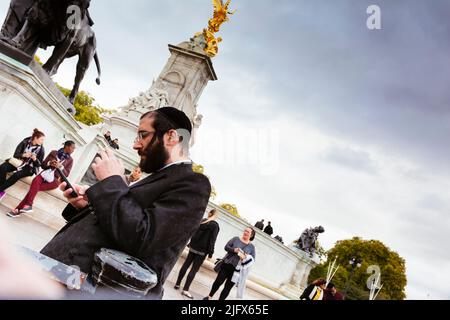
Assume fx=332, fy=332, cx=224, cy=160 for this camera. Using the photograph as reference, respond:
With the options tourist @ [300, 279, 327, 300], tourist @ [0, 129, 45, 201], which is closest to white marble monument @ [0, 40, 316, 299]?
tourist @ [0, 129, 45, 201]

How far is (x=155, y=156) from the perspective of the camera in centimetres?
153

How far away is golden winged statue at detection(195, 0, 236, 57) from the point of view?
2273 centimetres

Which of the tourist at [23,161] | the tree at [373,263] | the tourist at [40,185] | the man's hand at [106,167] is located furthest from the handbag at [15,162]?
the tree at [373,263]

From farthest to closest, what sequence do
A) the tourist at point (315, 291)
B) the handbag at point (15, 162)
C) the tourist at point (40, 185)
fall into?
the tourist at point (315, 291) → the tourist at point (40, 185) → the handbag at point (15, 162)

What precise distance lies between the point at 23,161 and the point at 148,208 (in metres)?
5.77

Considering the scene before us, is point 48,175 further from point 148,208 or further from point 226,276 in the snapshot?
point 148,208

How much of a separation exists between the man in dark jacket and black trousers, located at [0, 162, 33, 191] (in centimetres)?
539

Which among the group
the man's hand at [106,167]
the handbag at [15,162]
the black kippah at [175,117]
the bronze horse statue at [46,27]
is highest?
the bronze horse statue at [46,27]

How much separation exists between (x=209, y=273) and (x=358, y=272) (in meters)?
42.9

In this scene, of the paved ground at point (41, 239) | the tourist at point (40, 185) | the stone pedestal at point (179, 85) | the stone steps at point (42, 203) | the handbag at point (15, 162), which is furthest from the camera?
the stone pedestal at point (179, 85)

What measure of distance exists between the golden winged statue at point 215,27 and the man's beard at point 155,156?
72.0ft

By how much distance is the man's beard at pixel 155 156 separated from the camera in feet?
4.99

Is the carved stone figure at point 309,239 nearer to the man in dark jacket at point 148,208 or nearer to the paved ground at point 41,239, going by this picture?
the paved ground at point 41,239
